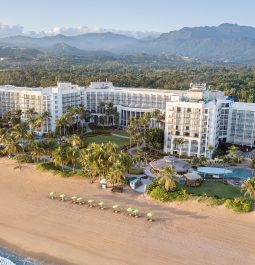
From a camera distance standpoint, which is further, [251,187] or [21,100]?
[21,100]

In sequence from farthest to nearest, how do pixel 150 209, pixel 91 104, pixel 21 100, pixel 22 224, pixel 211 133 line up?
pixel 91 104
pixel 21 100
pixel 211 133
pixel 150 209
pixel 22 224

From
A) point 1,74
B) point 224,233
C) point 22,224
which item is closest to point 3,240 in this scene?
point 22,224

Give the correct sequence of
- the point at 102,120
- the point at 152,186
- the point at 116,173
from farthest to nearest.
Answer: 1. the point at 102,120
2. the point at 152,186
3. the point at 116,173

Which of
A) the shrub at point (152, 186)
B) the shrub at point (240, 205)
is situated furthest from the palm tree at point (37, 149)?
the shrub at point (240, 205)

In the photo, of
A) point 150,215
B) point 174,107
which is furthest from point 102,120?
point 150,215

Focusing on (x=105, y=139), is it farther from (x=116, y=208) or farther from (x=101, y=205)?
(x=116, y=208)

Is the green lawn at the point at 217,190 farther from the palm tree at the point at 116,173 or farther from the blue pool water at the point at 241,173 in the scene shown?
the palm tree at the point at 116,173

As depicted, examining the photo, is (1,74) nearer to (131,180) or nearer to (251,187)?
(131,180)
